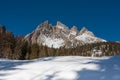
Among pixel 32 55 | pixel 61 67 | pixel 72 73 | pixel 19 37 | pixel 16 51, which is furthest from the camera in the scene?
pixel 32 55

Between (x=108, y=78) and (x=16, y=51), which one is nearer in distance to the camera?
(x=108, y=78)

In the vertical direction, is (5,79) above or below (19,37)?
below

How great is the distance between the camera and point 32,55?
129 metres

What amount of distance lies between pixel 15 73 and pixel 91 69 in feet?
7.13

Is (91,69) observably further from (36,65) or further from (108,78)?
(36,65)

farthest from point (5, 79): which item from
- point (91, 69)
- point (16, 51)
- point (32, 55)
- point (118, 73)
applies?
point (32, 55)

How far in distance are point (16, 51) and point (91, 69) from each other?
3550 inches

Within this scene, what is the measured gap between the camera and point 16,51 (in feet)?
316

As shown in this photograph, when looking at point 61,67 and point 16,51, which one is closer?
point 61,67

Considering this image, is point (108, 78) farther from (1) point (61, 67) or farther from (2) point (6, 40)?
(2) point (6, 40)

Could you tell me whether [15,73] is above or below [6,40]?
below

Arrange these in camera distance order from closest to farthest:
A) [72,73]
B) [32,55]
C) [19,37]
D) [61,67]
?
[72,73] < [61,67] < [19,37] < [32,55]

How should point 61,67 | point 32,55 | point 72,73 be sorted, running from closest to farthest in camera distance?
point 72,73
point 61,67
point 32,55

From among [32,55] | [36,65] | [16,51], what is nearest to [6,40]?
[16,51]
